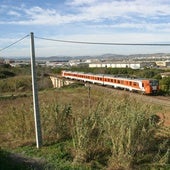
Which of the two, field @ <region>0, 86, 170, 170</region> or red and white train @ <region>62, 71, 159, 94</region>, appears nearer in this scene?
field @ <region>0, 86, 170, 170</region>

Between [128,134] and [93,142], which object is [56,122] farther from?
[128,134]

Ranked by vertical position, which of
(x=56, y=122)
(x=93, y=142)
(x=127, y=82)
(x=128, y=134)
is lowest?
(x=127, y=82)

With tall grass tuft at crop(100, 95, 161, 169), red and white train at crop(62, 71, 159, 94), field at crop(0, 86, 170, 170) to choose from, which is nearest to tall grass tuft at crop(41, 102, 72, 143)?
field at crop(0, 86, 170, 170)

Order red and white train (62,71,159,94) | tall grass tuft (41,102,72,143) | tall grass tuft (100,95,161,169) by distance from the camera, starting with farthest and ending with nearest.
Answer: red and white train (62,71,159,94) → tall grass tuft (41,102,72,143) → tall grass tuft (100,95,161,169)

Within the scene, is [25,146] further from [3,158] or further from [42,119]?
[3,158]

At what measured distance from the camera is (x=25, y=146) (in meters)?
13.1

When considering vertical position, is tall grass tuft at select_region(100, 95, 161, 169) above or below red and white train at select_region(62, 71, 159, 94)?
above

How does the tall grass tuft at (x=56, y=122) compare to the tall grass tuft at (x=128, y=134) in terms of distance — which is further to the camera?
the tall grass tuft at (x=56, y=122)

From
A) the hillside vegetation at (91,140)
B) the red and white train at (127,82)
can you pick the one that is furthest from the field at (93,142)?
the red and white train at (127,82)

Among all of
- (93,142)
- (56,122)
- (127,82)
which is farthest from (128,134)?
(127,82)

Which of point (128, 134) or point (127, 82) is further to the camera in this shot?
point (127, 82)

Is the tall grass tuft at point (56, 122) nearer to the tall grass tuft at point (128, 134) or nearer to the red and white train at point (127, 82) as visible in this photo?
the tall grass tuft at point (128, 134)

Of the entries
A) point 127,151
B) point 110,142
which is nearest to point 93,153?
point 110,142

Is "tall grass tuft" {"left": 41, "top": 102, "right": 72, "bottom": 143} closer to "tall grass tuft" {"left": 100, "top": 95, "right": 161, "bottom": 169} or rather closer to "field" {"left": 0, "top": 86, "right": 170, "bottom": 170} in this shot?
"field" {"left": 0, "top": 86, "right": 170, "bottom": 170}
